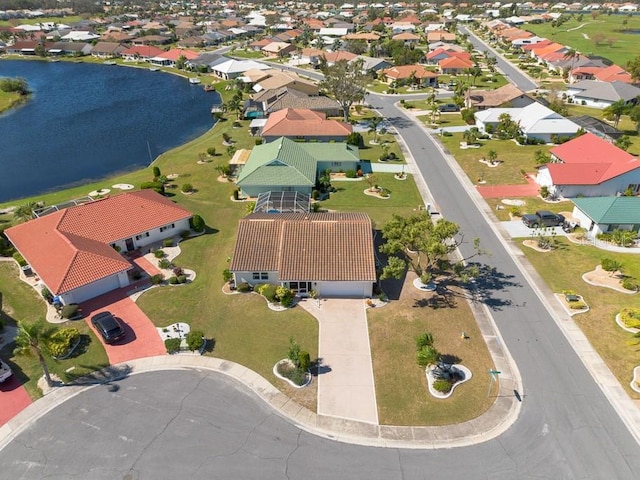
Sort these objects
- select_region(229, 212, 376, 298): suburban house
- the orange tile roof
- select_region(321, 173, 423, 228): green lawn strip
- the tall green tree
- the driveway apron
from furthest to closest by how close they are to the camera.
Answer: the tall green tree → the orange tile roof → select_region(321, 173, 423, 228): green lawn strip → select_region(229, 212, 376, 298): suburban house → the driveway apron

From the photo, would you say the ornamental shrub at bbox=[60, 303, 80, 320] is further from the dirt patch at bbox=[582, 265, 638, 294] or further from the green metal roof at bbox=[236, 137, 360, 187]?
the dirt patch at bbox=[582, 265, 638, 294]

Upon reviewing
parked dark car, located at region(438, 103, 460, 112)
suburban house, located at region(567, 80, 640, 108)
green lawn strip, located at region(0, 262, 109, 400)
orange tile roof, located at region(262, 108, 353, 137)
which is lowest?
green lawn strip, located at region(0, 262, 109, 400)

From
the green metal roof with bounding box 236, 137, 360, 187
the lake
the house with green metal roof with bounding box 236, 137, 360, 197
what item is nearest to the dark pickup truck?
the house with green metal roof with bounding box 236, 137, 360, 197

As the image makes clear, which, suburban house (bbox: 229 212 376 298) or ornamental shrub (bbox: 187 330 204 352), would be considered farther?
suburban house (bbox: 229 212 376 298)

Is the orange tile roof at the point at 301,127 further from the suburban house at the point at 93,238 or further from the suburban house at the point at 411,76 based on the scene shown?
the suburban house at the point at 411,76

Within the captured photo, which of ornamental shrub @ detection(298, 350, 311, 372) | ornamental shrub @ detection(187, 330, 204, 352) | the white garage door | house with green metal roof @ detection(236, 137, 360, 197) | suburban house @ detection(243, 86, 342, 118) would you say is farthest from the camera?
suburban house @ detection(243, 86, 342, 118)

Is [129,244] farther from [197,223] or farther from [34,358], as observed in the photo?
[34,358]
